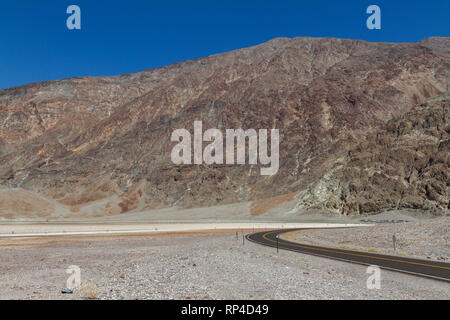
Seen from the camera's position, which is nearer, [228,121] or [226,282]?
[226,282]

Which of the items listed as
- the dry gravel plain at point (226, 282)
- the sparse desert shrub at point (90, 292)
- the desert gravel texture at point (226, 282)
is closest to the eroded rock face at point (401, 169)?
the dry gravel plain at point (226, 282)

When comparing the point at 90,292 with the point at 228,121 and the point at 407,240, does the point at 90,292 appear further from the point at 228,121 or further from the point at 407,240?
the point at 228,121

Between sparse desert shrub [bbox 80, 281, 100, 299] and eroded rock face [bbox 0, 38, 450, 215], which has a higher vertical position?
eroded rock face [bbox 0, 38, 450, 215]

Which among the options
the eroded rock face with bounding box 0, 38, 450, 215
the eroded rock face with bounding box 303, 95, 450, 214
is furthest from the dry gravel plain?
the eroded rock face with bounding box 0, 38, 450, 215

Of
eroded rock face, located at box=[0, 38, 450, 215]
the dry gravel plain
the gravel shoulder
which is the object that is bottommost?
the gravel shoulder

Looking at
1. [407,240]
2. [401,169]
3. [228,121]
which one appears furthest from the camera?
[228,121]

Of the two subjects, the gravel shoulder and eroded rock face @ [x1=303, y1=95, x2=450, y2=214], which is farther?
eroded rock face @ [x1=303, y1=95, x2=450, y2=214]

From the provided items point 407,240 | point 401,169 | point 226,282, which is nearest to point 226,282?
point 226,282

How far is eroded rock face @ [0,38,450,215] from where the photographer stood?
4341 inches

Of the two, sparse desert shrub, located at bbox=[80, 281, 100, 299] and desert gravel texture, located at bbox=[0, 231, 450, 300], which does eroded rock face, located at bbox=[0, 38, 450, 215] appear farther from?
sparse desert shrub, located at bbox=[80, 281, 100, 299]

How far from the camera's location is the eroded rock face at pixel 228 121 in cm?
11025

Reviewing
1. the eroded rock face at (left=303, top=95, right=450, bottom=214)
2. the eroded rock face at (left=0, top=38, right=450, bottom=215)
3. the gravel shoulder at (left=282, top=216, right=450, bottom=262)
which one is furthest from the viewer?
the eroded rock face at (left=0, top=38, right=450, bottom=215)

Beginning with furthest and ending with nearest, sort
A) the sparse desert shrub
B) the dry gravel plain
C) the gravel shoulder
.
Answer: the gravel shoulder
the sparse desert shrub
the dry gravel plain

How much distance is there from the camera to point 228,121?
434 ft
